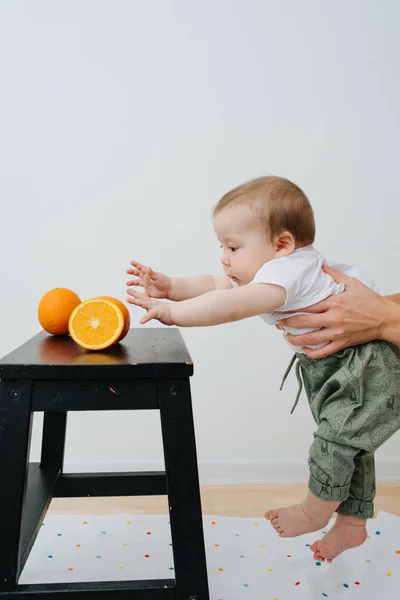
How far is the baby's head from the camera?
4.12 feet

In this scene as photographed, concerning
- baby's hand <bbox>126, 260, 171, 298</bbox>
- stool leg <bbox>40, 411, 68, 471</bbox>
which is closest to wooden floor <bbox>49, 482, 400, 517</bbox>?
stool leg <bbox>40, 411, 68, 471</bbox>

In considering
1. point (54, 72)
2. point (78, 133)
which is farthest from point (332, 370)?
point (54, 72)

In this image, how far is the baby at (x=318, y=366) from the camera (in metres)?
1.25

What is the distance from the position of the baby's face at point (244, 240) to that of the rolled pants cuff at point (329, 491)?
42 cm

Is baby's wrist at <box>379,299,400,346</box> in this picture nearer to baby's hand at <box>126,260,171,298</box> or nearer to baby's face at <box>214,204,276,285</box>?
baby's face at <box>214,204,276,285</box>

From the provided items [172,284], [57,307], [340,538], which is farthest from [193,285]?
[340,538]

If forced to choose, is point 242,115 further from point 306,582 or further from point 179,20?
point 306,582

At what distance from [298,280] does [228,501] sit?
4.49 ft

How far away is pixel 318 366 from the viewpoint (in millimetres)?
1341

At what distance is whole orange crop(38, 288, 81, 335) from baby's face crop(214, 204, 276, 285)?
0.33 meters

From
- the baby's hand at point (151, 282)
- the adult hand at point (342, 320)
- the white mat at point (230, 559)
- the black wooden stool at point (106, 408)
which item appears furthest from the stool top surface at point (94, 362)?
the white mat at point (230, 559)

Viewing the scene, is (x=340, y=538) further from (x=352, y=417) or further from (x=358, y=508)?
(x=352, y=417)

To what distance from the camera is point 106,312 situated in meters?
1.21

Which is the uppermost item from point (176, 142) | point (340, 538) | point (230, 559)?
point (176, 142)
